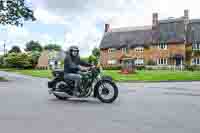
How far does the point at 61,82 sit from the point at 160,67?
56102mm

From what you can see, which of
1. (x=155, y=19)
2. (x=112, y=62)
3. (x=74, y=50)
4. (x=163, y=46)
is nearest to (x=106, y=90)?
(x=74, y=50)

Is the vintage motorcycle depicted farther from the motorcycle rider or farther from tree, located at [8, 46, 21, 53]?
tree, located at [8, 46, 21, 53]

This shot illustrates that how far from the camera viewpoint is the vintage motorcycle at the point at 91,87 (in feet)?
39.1

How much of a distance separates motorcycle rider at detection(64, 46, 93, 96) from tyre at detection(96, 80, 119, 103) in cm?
71

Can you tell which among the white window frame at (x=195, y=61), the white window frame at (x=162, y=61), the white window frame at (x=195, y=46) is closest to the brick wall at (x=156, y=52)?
the white window frame at (x=162, y=61)

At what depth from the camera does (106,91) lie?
12.0m

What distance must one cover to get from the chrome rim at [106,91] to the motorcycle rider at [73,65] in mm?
773

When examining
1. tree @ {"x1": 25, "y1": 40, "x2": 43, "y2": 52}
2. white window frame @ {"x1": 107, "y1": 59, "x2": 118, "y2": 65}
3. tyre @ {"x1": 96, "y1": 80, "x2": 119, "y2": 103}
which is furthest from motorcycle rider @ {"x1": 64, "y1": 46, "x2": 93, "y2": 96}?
tree @ {"x1": 25, "y1": 40, "x2": 43, "y2": 52}

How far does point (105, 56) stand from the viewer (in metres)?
83.6

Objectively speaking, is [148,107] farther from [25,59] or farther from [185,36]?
[25,59]

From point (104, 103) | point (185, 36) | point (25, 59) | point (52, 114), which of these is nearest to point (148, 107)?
point (104, 103)

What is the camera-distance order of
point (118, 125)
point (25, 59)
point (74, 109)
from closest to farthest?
1. point (118, 125)
2. point (74, 109)
3. point (25, 59)

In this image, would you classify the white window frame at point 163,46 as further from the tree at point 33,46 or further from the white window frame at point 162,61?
the tree at point 33,46

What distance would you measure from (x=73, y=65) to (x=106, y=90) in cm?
136
